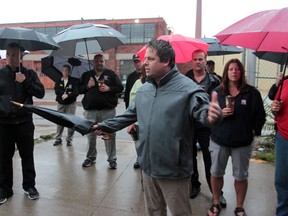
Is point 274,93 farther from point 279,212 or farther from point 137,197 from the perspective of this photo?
point 137,197

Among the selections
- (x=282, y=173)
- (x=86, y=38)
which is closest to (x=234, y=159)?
(x=282, y=173)

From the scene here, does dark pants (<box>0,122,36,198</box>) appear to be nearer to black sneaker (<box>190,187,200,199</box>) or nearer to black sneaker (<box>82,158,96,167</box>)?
black sneaker (<box>82,158,96,167</box>)

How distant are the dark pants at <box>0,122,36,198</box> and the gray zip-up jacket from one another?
214cm

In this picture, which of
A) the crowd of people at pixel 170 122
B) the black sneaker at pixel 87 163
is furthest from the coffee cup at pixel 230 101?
the black sneaker at pixel 87 163

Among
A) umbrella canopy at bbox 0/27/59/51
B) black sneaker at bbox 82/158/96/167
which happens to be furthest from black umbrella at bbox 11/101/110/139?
black sneaker at bbox 82/158/96/167

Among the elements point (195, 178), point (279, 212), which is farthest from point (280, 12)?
point (195, 178)

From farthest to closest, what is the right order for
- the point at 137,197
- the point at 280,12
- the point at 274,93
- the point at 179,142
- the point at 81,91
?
the point at 81,91, the point at 137,197, the point at 274,93, the point at 280,12, the point at 179,142

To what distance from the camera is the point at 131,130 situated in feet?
12.2

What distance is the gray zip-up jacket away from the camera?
7.97 ft

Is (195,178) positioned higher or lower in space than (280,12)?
lower

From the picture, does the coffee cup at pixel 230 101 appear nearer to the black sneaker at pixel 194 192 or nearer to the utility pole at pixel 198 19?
the black sneaker at pixel 194 192

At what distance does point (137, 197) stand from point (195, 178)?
2.85 ft

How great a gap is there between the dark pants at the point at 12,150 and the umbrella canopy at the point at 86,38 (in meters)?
1.60

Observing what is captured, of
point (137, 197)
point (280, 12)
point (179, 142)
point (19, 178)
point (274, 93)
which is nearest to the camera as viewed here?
point (179, 142)
